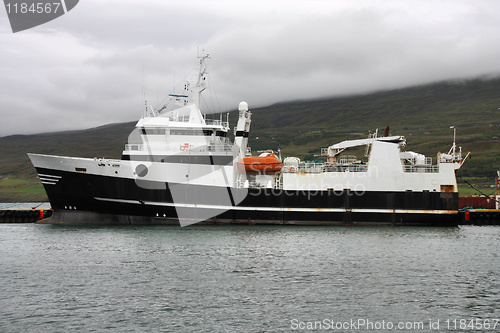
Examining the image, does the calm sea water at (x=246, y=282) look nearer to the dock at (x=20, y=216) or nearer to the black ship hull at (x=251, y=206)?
the black ship hull at (x=251, y=206)

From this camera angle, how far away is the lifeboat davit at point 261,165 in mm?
32469

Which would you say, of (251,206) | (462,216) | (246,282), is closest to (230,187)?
(251,206)

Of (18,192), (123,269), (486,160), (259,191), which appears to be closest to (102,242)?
(123,269)

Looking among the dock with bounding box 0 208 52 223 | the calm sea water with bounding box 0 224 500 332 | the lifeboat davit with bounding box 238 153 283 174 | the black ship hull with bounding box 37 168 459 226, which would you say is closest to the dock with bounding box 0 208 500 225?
the dock with bounding box 0 208 52 223

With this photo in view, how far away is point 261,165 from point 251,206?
8.85 ft

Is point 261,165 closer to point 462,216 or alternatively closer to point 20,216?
point 462,216

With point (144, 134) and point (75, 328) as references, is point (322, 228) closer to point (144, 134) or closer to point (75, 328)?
point (144, 134)

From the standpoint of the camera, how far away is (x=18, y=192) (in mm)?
97062

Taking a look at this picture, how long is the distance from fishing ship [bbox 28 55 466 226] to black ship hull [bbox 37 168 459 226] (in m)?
0.06

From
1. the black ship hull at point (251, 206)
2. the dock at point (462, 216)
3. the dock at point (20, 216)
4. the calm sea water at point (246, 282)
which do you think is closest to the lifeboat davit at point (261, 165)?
the black ship hull at point (251, 206)

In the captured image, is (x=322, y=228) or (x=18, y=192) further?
(x=18, y=192)

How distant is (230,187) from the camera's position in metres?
31.8

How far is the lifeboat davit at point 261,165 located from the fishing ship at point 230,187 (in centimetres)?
6

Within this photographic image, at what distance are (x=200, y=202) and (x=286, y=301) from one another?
55.5 feet
